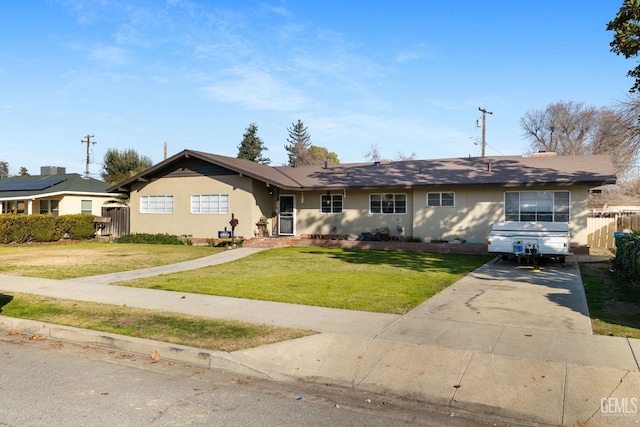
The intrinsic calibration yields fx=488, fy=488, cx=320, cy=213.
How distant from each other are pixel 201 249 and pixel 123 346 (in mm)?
14821

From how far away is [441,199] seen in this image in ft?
71.5

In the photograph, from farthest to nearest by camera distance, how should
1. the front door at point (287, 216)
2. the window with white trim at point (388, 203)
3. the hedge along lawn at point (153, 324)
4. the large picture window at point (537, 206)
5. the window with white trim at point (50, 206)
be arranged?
the window with white trim at point (50, 206)
the front door at point (287, 216)
the window with white trim at point (388, 203)
the large picture window at point (537, 206)
the hedge along lawn at point (153, 324)

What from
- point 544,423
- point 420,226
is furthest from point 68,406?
point 420,226

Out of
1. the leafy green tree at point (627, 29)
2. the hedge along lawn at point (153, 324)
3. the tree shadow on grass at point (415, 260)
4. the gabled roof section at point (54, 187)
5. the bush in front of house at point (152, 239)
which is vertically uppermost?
the leafy green tree at point (627, 29)

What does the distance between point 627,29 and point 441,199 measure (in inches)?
464

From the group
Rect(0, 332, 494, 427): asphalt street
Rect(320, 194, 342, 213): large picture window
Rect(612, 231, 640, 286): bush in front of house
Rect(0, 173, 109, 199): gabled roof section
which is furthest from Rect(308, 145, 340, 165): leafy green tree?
Rect(0, 332, 494, 427): asphalt street

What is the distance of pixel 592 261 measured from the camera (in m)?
17.1

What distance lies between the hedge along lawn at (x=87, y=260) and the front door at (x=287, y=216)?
4.61 metres

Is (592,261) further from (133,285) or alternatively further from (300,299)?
(133,285)

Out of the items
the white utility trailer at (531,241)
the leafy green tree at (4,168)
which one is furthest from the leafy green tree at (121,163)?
the leafy green tree at (4,168)

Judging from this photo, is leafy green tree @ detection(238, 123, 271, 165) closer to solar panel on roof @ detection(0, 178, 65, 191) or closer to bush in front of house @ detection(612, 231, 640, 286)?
solar panel on roof @ detection(0, 178, 65, 191)

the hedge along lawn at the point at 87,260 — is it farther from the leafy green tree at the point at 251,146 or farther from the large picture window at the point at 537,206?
the leafy green tree at the point at 251,146

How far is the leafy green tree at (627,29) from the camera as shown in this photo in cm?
1048

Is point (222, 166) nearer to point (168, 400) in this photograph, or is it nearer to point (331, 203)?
point (331, 203)
